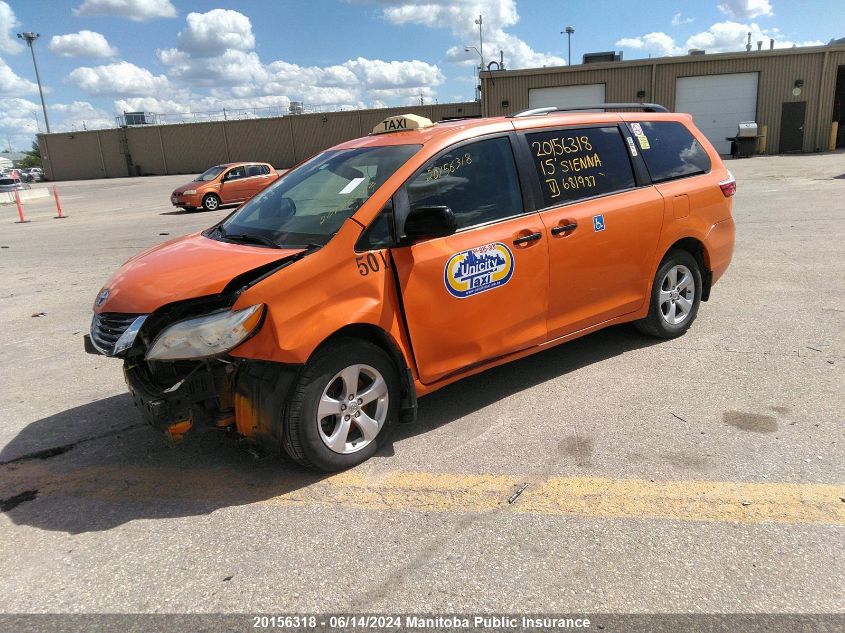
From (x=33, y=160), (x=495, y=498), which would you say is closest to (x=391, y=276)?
(x=495, y=498)

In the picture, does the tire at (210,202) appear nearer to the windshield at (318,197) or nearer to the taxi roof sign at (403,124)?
the windshield at (318,197)

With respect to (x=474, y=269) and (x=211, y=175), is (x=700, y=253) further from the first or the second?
(x=211, y=175)

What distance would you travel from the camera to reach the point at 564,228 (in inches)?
167

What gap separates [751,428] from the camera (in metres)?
3.77

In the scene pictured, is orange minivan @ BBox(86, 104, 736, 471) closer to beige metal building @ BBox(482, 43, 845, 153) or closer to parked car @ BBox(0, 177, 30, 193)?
beige metal building @ BBox(482, 43, 845, 153)

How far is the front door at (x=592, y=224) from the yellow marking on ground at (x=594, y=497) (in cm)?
139

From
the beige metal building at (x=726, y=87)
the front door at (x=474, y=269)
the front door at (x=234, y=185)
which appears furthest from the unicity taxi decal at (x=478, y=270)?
the beige metal building at (x=726, y=87)

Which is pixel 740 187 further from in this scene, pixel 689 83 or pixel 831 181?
pixel 689 83

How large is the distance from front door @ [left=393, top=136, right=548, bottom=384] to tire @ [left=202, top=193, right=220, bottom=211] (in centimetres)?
1842

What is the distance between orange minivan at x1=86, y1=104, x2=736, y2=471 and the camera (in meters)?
3.18

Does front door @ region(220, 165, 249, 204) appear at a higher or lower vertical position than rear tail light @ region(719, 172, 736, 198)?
lower

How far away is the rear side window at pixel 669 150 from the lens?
16.4 ft

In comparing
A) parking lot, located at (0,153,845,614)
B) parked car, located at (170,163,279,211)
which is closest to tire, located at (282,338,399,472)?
parking lot, located at (0,153,845,614)

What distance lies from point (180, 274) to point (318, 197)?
1036 mm
